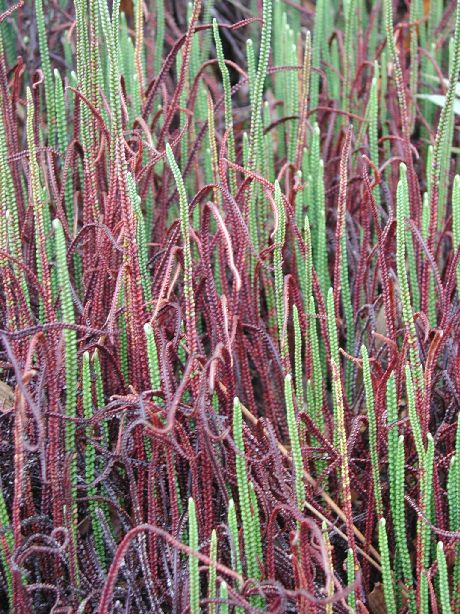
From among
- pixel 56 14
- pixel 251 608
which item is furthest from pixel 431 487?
pixel 56 14

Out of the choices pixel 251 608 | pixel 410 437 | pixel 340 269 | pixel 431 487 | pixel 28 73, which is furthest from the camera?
pixel 28 73

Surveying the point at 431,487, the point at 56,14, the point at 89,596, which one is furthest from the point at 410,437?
the point at 56,14

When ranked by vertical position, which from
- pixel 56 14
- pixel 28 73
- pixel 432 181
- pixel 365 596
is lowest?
pixel 365 596

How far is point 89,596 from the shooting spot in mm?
727

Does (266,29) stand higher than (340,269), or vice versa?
(266,29)

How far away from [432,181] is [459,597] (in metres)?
0.50

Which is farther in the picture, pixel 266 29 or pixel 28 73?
pixel 28 73

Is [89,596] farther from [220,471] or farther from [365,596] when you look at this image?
[365,596]

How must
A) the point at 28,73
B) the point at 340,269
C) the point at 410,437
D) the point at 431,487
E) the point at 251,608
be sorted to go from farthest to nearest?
the point at 28,73, the point at 340,269, the point at 410,437, the point at 431,487, the point at 251,608

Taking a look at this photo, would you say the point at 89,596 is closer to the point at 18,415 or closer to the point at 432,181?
the point at 18,415

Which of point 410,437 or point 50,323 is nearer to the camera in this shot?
point 50,323

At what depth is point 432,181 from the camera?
97 centimetres

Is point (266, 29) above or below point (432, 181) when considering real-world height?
above

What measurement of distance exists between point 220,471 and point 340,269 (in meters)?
0.33
